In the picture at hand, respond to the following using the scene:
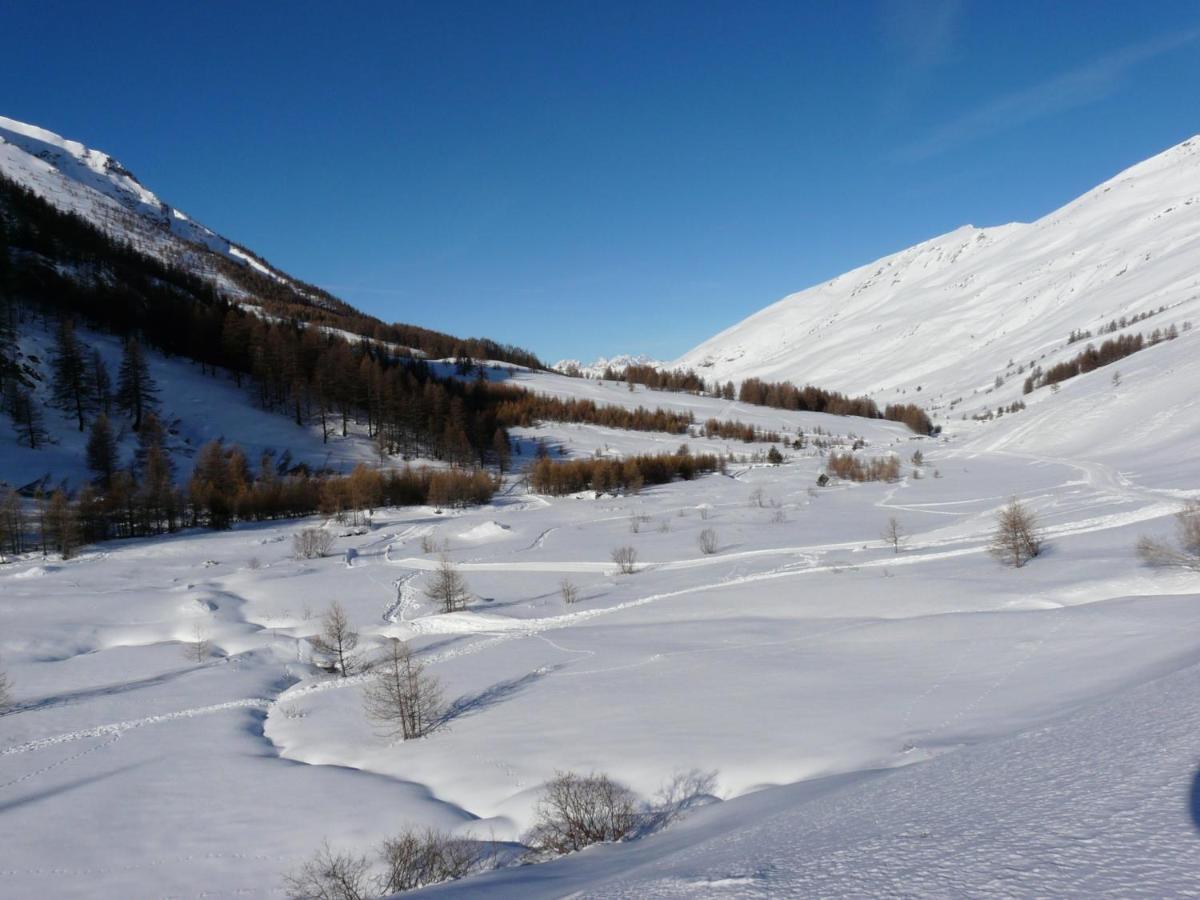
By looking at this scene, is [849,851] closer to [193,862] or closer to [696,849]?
[696,849]

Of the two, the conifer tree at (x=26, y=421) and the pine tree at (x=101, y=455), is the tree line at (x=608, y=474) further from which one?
the conifer tree at (x=26, y=421)

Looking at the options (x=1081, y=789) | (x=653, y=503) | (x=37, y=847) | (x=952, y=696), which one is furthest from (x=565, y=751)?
(x=653, y=503)

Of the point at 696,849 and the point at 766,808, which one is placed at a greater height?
the point at 696,849

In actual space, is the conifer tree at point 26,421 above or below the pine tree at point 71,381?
below

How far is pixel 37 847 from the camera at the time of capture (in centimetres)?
1552

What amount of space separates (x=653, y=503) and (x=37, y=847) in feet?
208

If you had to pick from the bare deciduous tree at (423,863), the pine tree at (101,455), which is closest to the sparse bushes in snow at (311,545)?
the pine tree at (101,455)

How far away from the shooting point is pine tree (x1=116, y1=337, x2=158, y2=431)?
266 feet

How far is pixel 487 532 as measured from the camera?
60188 millimetres

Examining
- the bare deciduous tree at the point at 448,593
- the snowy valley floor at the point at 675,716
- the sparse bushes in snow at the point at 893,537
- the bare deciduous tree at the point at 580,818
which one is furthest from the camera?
the sparse bushes in snow at the point at 893,537

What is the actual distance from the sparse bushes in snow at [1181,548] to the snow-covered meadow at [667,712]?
2.95 feet

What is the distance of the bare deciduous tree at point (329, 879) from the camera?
11.4m

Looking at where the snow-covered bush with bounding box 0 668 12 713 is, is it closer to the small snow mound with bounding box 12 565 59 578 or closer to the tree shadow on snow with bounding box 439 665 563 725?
the tree shadow on snow with bounding box 439 665 563 725

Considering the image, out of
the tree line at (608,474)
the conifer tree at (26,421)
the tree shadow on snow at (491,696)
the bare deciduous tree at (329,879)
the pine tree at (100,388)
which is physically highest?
the pine tree at (100,388)
